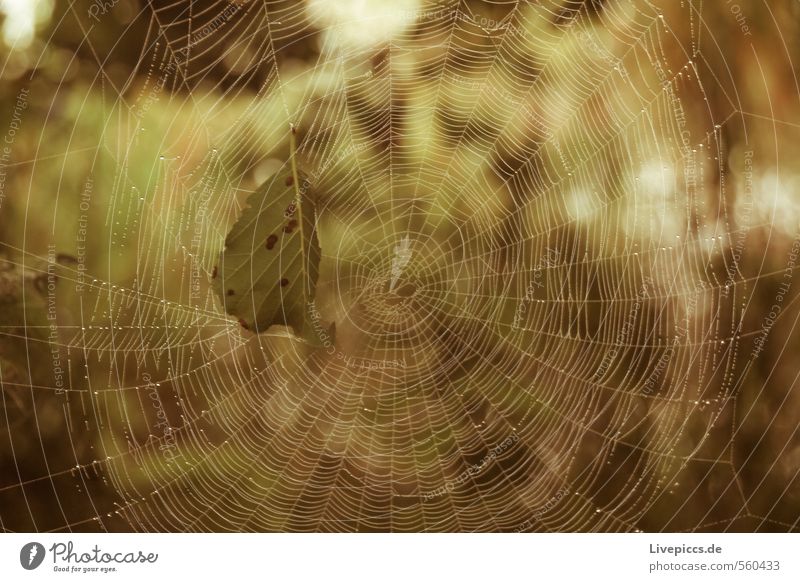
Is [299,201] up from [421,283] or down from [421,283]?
up

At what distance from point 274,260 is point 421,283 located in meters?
0.23

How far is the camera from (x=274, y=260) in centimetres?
107

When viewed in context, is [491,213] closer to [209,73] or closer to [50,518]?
[209,73]

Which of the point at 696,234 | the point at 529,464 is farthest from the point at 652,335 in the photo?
the point at 529,464
